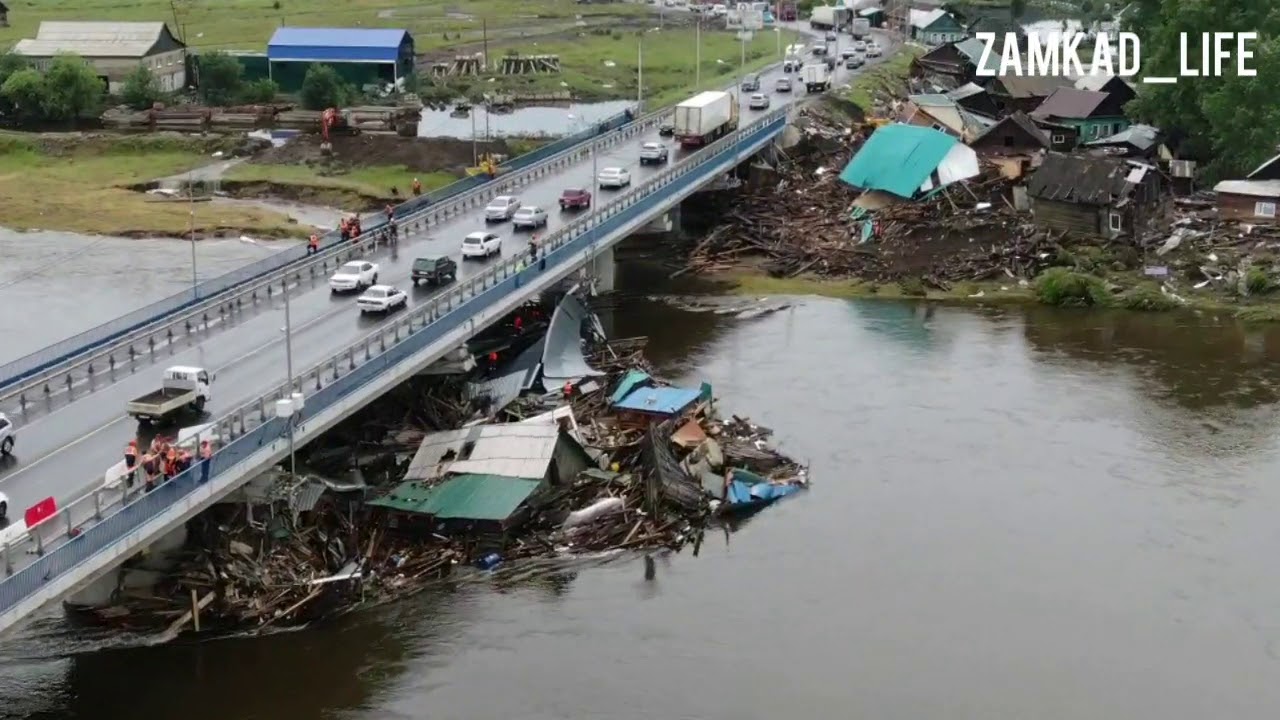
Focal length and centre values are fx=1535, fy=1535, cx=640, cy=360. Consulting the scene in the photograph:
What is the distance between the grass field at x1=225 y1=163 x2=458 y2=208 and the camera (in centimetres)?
8475

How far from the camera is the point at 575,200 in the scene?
64.0 meters

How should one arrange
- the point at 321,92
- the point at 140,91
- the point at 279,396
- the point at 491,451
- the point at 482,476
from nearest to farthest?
the point at 279,396
the point at 482,476
the point at 491,451
the point at 321,92
the point at 140,91

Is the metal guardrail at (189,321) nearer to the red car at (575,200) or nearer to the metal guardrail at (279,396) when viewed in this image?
the metal guardrail at (279,396)

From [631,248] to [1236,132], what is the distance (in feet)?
102

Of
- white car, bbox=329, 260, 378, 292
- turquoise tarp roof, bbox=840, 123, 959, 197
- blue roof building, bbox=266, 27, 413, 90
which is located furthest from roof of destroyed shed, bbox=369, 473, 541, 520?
blue roof building, bbox=266, 27, 413, 90

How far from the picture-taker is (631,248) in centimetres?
7594

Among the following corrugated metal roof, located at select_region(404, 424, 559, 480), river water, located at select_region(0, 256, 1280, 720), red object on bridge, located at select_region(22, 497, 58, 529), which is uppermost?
red object on bridge, located at select_region(22, 497, 58, 529)

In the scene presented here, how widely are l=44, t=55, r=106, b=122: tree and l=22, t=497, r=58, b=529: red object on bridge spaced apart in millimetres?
82472

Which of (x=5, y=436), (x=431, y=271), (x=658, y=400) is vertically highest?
(x=431, y=271)

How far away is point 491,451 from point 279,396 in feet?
22.1

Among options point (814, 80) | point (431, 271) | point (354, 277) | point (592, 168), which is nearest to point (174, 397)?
point (354, 277)

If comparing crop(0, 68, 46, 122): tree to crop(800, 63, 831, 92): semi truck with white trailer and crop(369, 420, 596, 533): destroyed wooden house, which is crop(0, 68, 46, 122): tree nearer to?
crop(800, 63, 831, 92): semi truck with white trailer

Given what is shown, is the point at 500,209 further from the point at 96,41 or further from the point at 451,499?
the point at 96,41

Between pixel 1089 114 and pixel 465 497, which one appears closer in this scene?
pixel 465 497
